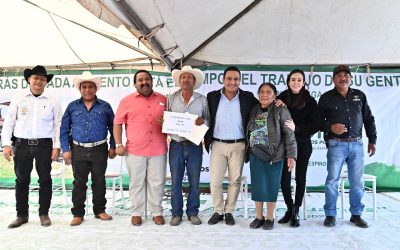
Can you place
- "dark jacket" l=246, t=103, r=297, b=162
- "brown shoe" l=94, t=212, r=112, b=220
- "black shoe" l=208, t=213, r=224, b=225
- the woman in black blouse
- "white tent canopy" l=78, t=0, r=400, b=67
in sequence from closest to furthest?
"white tent canopy" l=78, t=0, r=400, b=67
"dark jacket" l=246, t=103, r=297, b=162
the woman in black blouse
"black shoe" l=208, t=213, r=224, b=225
"brown shoe" l=94, t=212, r=112, b=220

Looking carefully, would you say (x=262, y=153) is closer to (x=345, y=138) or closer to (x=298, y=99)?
(x=298, y=99)

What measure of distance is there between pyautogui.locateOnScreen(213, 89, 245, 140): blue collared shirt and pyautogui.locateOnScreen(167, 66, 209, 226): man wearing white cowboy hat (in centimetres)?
14

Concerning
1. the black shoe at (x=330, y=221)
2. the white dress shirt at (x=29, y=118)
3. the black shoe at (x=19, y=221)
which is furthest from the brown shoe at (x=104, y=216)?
the black shoe at (x=330, y=221)

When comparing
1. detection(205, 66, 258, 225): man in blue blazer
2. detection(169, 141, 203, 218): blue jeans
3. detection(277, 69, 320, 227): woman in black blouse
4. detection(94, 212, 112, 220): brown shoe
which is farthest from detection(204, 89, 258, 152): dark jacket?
detection(94, 212, 112, 220): brown shoe

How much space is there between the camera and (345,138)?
3.44m

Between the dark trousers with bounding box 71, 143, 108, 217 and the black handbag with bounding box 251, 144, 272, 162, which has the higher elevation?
the black handbag with bounding box 251, 144, 272, 162

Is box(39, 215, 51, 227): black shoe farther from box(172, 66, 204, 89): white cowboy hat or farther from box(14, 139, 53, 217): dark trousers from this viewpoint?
A: box(172, 66, 204, 89): white cowboy hat

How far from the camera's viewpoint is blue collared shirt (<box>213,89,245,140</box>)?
133 inches

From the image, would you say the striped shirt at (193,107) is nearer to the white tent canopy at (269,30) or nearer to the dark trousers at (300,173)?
the white tent canopy at (269,30)

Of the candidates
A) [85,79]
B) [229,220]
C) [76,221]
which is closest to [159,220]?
[229,220]

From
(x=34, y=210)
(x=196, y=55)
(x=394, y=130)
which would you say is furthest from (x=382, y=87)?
(x=34, y=210)

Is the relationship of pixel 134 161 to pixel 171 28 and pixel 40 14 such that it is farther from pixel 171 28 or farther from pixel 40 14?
pixel 40 14

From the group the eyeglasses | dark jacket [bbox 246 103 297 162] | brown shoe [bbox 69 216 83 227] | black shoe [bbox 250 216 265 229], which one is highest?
the eyeglasses

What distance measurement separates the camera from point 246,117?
3.39 meters
